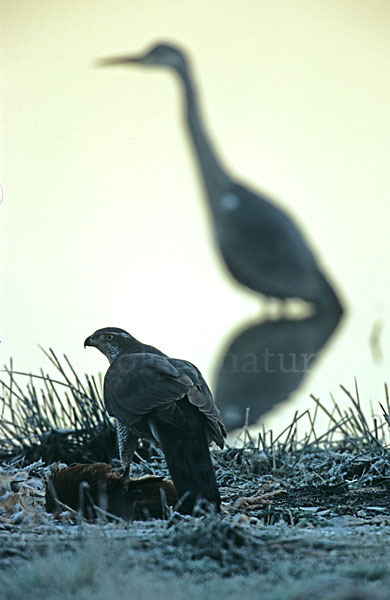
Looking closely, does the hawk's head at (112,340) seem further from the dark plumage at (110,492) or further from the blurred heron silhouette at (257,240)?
the blurred heron silhouette at (257,240)

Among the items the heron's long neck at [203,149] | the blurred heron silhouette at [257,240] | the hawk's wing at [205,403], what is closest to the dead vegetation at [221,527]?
the hawk's wing at [205,403]

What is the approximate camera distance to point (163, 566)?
1.83 meters

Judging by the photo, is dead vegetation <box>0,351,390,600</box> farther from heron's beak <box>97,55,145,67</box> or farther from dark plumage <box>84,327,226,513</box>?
heron's beak <box>97,55,145,67</box>

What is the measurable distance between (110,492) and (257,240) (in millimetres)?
8203

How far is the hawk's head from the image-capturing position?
333 centimetres

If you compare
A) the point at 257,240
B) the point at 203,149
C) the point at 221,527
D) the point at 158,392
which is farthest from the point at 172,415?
the point at 203,149

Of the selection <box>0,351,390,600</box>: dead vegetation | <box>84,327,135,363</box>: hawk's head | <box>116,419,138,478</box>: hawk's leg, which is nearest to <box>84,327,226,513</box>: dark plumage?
<box>116,419,138,478</box>: hawk's leg

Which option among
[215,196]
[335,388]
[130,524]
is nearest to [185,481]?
[130,524]

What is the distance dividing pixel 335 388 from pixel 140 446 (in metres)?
4.65

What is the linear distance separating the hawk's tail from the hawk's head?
0.62 m

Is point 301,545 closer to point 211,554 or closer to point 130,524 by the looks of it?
point 211,554

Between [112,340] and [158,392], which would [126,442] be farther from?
[112,340]

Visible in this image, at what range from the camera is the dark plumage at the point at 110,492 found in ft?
8.41

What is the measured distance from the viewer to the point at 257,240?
10664mm
